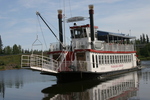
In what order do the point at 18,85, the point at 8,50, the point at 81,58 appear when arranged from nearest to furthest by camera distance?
the point at 81,58, the point at 18,85, the point at 8,50

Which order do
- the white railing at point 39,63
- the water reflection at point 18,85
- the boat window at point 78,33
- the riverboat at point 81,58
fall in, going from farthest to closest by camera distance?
the boat window at point 78,33 < the riverboat at point 81,58 < the white railing at point 39,63 < the water reflection at point 18,85

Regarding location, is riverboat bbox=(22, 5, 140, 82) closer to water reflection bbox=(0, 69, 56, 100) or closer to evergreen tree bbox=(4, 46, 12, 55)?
water reflection bbox=(0, 69, 56, 100)

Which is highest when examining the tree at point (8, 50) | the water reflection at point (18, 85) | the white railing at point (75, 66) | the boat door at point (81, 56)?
the tree at point (8, 50)

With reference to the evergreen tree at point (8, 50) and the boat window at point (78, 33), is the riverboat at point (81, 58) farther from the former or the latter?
the evergreen tree at point (8, 50)

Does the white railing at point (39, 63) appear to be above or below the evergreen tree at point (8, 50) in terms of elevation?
below

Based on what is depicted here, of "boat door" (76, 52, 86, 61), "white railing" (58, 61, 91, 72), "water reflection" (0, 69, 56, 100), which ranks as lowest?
"water reflection" (0, 69, 56, 100)

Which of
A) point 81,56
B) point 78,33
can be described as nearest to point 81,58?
point 81,56

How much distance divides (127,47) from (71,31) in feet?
33.6

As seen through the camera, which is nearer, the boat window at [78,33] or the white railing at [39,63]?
the white railing at [39,63]

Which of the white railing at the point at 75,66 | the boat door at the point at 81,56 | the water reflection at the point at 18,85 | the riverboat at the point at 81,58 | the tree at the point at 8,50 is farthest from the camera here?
the tree at the point at 8,50

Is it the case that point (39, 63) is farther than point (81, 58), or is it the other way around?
point (81, 58)

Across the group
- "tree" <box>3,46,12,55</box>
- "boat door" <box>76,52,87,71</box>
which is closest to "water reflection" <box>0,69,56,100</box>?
"boat door" <box>76,52,87,71</box>

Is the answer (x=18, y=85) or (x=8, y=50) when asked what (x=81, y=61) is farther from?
(x=8, y=50)

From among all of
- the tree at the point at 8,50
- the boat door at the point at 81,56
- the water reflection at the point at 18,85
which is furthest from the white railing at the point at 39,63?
the tree at the point at 8,50
